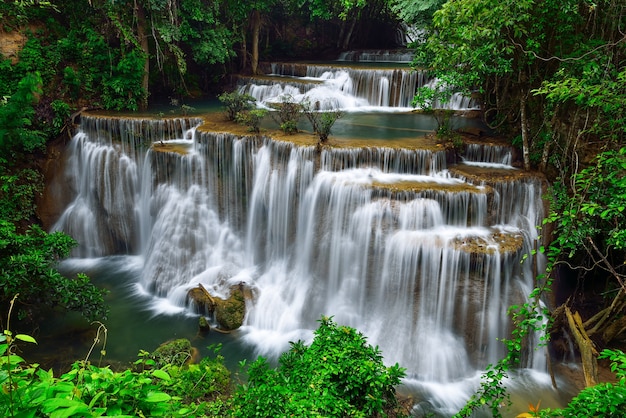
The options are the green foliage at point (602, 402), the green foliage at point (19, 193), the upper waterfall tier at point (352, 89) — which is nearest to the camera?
the green foliage at point (602, 402)

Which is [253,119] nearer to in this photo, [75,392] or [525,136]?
[525,136]

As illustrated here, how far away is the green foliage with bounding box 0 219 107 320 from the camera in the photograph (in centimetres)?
655

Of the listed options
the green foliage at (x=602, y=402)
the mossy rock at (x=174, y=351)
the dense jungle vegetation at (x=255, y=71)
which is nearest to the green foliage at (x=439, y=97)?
the dense jungle vegetation at (x=255, y=71)

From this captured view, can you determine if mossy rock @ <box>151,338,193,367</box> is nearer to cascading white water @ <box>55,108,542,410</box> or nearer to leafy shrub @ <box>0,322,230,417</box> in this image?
cascading white water @ <box>55,108,542,410</box>

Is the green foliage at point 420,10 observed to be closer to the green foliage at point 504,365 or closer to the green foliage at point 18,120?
the green foliage at point 504,365

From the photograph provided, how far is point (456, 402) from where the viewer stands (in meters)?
6.70

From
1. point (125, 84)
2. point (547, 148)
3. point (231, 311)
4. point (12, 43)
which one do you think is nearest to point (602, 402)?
point (547, 148)

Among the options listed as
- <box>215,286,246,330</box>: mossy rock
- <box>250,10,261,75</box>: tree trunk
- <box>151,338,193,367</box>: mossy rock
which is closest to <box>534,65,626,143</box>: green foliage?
<box>215,286,246,330</box>: mossy rock

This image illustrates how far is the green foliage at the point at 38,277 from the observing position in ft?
21.5

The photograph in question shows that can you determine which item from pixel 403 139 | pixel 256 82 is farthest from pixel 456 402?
pixel 256 82

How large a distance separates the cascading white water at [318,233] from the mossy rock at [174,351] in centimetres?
125

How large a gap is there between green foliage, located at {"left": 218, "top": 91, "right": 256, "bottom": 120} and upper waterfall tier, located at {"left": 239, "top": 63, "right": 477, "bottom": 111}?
5.45ft

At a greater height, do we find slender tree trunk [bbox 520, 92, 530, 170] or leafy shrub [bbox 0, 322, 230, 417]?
slender tree trunk [bbox 520, 92, 530, 170]

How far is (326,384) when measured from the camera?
4.62 metres
